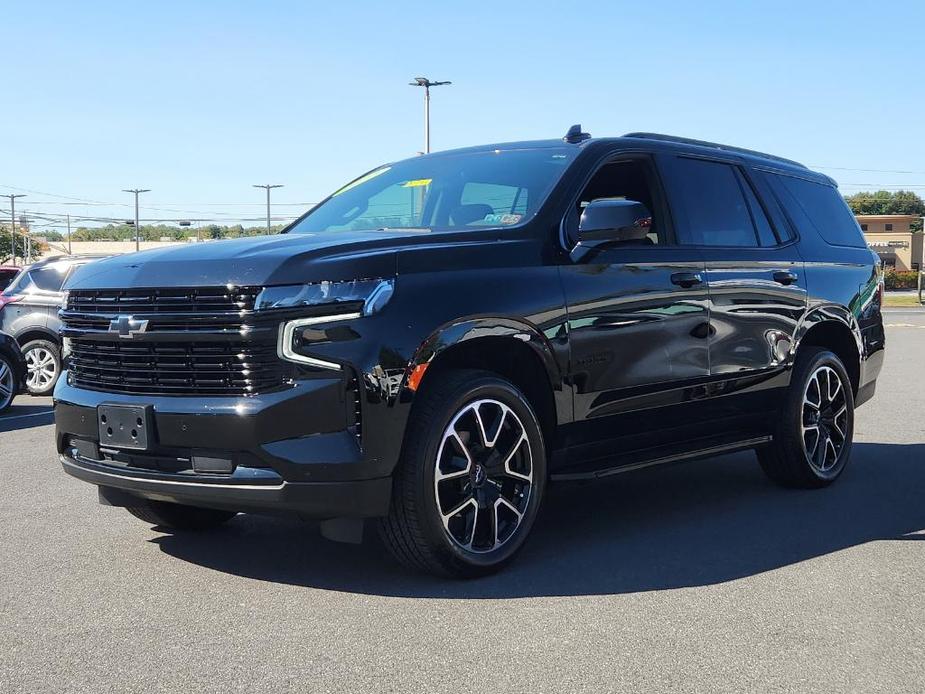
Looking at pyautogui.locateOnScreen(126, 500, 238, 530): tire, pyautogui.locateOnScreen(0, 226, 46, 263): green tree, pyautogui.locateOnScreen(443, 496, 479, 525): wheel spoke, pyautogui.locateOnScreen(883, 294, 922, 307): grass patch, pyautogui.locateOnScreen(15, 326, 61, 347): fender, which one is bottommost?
pyautogui.locateOnScreen(883, 294, 922, 307): grass patch

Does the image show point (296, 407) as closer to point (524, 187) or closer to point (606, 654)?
point (606, 654)

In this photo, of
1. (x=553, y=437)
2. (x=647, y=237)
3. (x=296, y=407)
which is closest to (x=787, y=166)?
(x=647, y=237)

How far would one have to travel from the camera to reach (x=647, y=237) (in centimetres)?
591

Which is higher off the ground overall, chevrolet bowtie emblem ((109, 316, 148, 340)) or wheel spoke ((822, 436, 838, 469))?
chevrolet bowtie emblem ((109, 316, 148, 340))

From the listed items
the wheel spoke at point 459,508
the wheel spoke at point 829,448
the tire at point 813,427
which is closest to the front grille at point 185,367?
the wheel spoke at point 459,508

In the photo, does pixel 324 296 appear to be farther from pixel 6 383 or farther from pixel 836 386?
pixel 6 383

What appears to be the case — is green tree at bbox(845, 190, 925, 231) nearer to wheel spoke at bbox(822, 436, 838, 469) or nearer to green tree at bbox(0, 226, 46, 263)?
green tree at bbox(0, 226, 46, 263)

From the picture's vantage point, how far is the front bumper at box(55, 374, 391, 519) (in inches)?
171

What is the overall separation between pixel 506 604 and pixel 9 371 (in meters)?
9.30

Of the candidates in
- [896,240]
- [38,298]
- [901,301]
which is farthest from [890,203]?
[38,298]

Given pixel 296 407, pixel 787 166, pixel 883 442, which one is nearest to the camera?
pixel 296 407

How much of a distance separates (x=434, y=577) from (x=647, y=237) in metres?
2.17

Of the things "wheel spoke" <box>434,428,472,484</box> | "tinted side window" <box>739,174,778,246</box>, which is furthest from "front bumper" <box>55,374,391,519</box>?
"tinted side window" <box>739,174,778,246</box>

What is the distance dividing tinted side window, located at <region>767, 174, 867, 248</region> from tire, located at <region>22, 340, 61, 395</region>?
10.4 m
